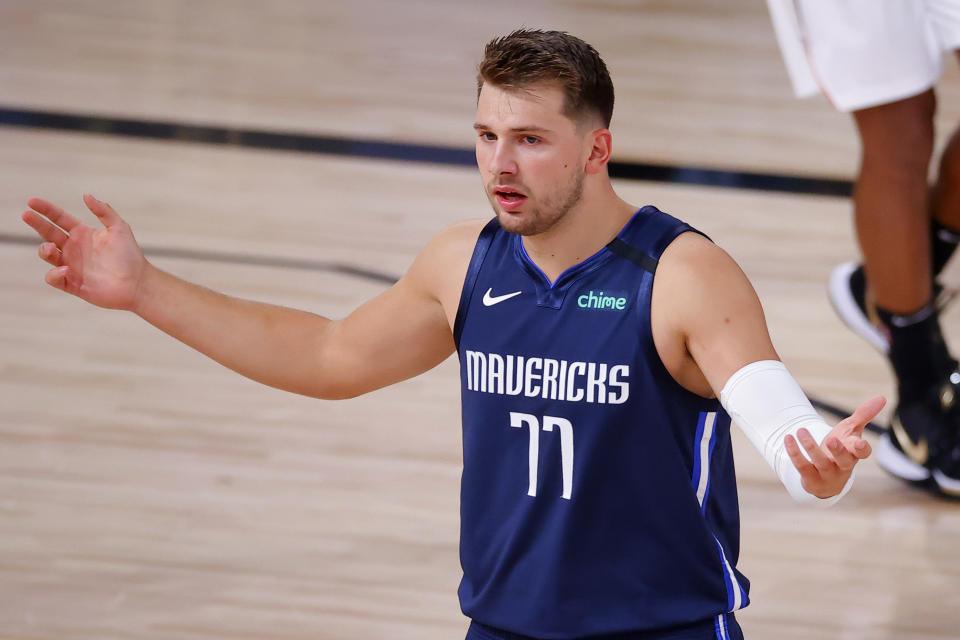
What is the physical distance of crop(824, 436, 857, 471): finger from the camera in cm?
152

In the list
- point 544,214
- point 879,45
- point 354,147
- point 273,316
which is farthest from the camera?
point 354,147

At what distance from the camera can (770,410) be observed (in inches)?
65.6

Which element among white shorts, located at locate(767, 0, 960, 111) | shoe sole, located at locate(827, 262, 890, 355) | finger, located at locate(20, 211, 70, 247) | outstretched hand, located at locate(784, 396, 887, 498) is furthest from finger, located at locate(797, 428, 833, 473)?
shoe sole, located at locate(827, 262, 890, 355)

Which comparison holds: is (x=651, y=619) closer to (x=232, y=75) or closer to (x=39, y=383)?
(x=39, y=383)

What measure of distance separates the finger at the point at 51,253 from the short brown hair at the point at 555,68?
0.69 meters

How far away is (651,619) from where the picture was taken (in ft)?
6.08

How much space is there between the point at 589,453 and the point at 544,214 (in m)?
0.32

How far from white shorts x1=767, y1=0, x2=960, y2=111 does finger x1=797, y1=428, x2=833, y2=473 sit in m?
1.57

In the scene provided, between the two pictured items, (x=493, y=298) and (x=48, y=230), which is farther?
(x=48, y=230)

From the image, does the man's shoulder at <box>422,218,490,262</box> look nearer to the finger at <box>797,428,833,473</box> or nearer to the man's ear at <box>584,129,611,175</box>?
the man's ear at <box>584,129,611,175</box>

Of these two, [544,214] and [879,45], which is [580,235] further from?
[879,45]

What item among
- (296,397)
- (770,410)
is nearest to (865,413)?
(770,410)

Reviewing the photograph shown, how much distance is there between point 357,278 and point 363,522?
1.42 metres

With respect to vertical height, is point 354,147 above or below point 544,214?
below
